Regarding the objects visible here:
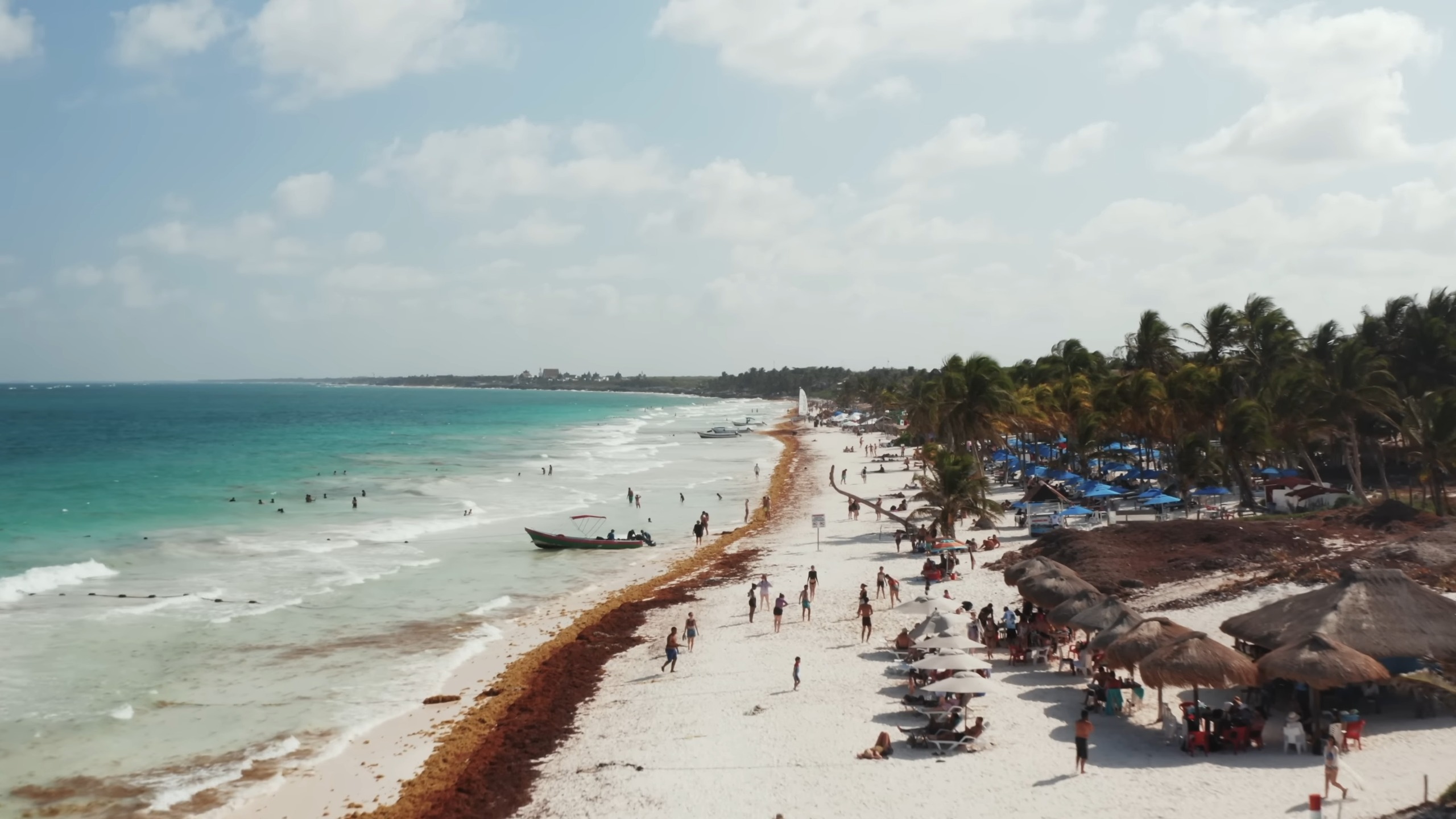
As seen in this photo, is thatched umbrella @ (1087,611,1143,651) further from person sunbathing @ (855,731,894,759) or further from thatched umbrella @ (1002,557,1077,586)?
person sunbathing @ (855,731,894,759)

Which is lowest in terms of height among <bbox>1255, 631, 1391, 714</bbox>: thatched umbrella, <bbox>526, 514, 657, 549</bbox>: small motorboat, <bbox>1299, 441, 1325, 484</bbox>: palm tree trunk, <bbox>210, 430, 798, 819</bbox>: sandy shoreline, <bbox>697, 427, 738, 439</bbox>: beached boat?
<bbox>210, 430, 798, 819</bbox>: sandy shoreline

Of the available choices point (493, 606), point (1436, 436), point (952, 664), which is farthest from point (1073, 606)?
point (1436, 436)

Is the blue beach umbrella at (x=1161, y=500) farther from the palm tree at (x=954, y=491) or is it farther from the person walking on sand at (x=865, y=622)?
the person walking on sand at (x=865, y=622)

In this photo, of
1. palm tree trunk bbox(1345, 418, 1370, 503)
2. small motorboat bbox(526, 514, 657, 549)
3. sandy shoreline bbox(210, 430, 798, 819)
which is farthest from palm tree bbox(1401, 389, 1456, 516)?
small motorboat bbox(526, 514, 657, 549)

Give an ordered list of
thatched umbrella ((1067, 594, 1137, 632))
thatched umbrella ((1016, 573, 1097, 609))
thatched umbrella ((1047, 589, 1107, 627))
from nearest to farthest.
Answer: thatched umbrella ((1067, 594, 1137, 632)), thatched umbrella ((1047, 589, 1107, 627)), thatched umbrella ((1016, 573, 1097, 609))

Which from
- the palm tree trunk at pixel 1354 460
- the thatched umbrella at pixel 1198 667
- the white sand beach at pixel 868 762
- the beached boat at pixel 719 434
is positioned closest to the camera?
the white sand beach at pixel 868 762

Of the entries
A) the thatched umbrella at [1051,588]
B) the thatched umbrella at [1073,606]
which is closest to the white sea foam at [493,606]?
the thatched umbrella at [1051,588]

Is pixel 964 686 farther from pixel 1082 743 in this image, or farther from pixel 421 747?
pixel 421 747
